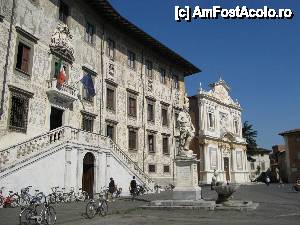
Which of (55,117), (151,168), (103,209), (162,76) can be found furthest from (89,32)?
(103,209)

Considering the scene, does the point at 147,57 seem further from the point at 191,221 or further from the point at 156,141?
the point at 191,221

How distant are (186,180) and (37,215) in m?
7.94

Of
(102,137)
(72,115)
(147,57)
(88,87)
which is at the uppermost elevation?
(147,57)

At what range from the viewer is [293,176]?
53.4 metres

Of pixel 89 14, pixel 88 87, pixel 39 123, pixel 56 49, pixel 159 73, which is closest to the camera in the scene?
pixel 39 123

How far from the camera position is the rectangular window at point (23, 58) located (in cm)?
1955

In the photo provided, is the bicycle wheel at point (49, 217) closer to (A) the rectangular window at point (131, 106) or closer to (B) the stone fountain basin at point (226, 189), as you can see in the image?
(B) the stone fountain basin at point (226, 189)

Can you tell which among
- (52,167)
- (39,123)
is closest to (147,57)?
(39,123)

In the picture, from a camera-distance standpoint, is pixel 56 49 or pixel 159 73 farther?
pixel 159 73

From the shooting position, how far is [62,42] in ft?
73.8

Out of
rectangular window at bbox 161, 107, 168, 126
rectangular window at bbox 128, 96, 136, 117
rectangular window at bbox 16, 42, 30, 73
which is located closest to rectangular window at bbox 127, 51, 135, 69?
rectangular window at bbox 128, 96, 136, 117

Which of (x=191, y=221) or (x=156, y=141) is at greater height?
(x=156, y=141)

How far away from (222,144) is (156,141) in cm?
1816

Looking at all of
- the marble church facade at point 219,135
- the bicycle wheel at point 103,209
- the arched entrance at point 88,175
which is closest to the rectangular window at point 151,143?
the arched entrance at point 88,175
